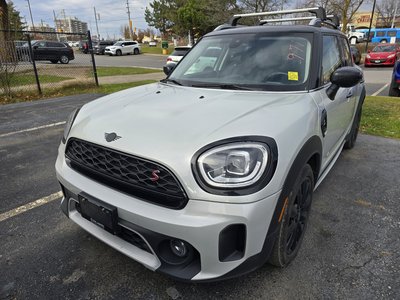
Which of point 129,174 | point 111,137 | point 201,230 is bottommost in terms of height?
point 201,230

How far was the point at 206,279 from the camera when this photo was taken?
165cm


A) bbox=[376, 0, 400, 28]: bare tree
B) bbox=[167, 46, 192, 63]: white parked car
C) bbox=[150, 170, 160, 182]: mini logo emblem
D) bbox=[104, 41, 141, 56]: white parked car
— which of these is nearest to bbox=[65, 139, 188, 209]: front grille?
bbox=[150, 170, 160, 182]: mini logo emblem

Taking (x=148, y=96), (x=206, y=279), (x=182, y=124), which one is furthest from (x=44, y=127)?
(x=206, y=279)

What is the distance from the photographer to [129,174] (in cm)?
176

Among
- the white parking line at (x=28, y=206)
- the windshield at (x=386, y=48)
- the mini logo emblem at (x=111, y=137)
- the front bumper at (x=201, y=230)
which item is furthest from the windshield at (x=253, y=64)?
the windshield at (x=386, y=48)

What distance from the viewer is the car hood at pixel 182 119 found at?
1.69 metres

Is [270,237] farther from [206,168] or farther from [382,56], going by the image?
[382,56]

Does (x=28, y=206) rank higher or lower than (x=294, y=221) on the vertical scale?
lower

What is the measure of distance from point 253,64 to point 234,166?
1.43m

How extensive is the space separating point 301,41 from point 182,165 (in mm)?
1780

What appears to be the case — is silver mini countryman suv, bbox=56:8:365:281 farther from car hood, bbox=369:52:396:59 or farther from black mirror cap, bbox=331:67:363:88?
car hood, bbox=369:52:396:59

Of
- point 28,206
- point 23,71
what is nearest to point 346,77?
point 28,206

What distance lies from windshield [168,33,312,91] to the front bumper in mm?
1222

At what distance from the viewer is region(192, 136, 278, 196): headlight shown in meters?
1.56
